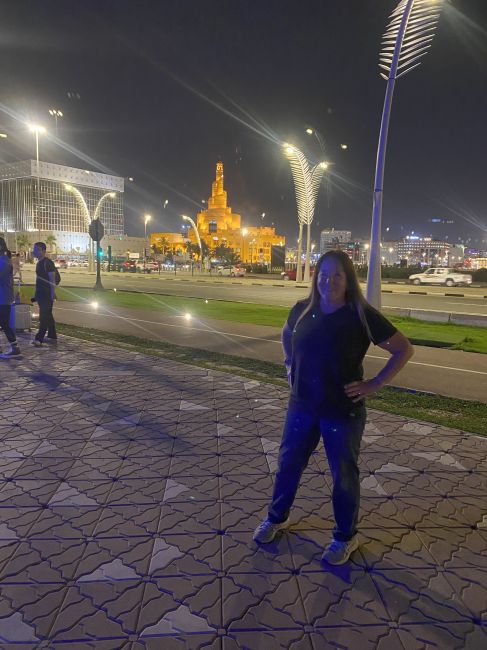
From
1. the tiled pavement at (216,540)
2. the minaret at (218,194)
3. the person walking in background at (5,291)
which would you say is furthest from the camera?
the minaret at (218,194)

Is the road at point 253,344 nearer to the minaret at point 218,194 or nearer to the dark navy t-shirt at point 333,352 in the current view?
the dark navy t-shirt at point 333,352

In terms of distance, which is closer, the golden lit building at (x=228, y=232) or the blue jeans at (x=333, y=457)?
the blue jeans at (x=333, y=457)

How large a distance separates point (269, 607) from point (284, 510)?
25.3 inches

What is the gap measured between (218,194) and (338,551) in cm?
17864

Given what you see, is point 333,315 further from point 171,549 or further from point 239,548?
point 171,549

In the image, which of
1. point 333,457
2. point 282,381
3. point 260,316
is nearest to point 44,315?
point 282,381

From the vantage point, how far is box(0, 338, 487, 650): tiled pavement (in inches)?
89.3

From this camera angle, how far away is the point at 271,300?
20781 mm

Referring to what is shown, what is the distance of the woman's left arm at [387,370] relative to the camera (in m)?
→ 2.60

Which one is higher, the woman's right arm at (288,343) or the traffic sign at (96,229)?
the traffic sign at (96,229)

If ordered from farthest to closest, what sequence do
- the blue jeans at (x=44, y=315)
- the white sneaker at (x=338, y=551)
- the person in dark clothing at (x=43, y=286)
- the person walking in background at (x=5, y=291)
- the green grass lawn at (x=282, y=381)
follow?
1. the blue jeans at (x=44, y=315)
2. the person in dark clothing at (x=43, y=286)
3. the person walking in background at (x=5, y=291)
4. the green grass lawn at (x=282, y=381)
5. the white sneaker at (x=338, y=551)

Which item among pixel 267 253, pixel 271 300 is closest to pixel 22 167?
pixel 267 253

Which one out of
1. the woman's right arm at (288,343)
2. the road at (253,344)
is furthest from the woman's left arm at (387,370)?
the road at (253,344)

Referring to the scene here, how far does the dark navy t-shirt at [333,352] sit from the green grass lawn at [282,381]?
3068 mm
